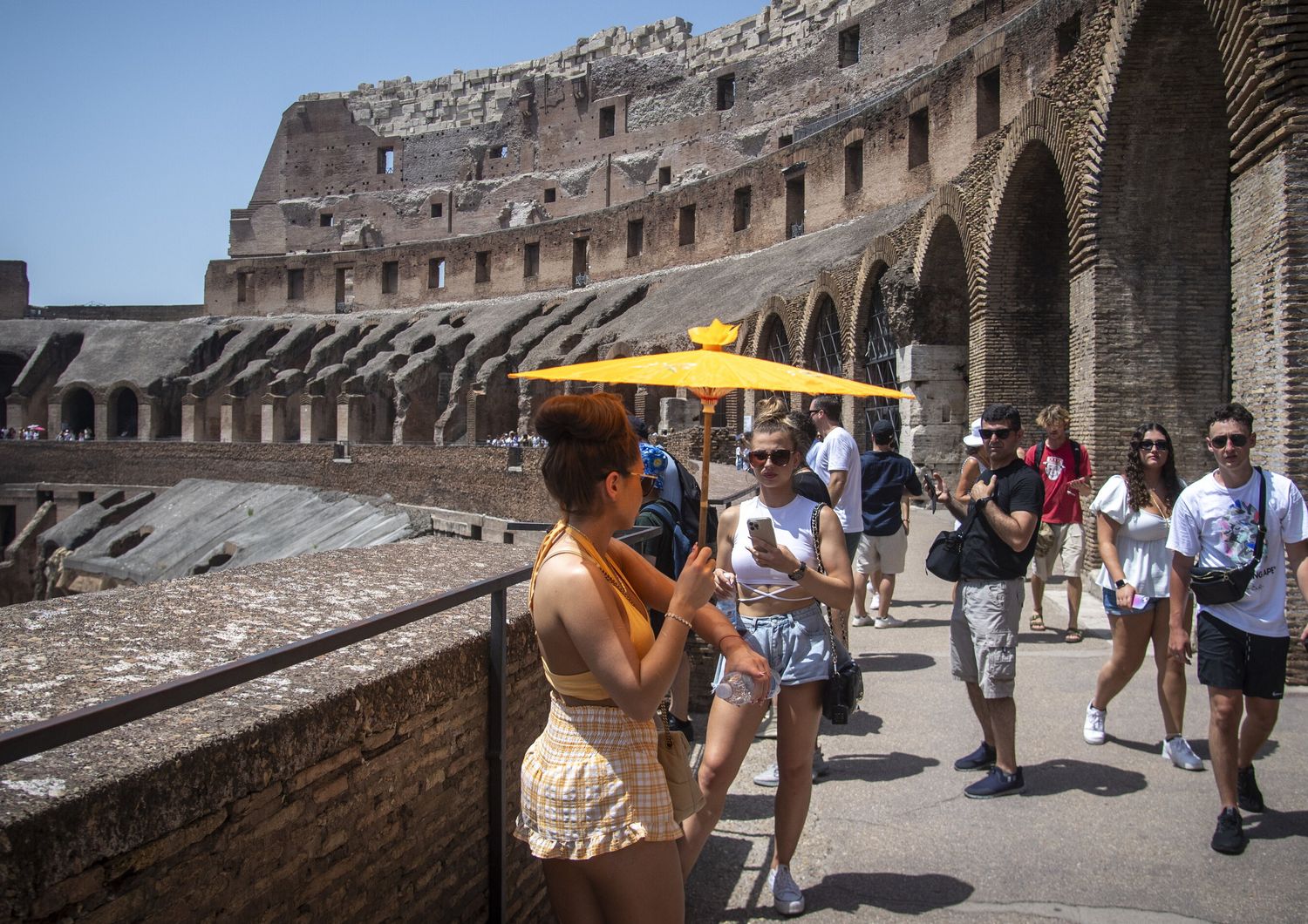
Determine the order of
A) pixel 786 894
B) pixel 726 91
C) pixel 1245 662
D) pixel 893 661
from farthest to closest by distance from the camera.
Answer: pixel 726 91 < pixel 893 661 < pixel 1245 662 < pixel 786 894

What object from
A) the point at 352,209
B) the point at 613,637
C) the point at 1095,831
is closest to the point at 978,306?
the point at 1095,831

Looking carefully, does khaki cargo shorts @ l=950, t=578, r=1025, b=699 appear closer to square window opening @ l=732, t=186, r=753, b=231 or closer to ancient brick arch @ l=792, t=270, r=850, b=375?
ancient brick arch @ l=792, t=270, r=850, b=375

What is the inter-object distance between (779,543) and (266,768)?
2.10 metres

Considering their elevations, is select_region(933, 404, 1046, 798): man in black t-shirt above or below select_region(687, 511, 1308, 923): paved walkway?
above

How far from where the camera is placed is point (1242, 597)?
3926 millimetres

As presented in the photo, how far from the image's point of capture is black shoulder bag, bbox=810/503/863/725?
358 cm

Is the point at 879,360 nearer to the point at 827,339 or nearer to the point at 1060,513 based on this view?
the point at 827,339

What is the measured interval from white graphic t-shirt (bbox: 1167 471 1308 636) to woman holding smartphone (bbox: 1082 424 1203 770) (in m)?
0.71

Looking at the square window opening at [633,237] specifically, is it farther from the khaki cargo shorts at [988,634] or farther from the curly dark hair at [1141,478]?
the khaki cargo shorts at [988,634]

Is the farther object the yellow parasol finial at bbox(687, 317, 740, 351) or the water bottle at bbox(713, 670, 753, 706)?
the yellow parasol finial at bbox(687, 317, 740, 351)

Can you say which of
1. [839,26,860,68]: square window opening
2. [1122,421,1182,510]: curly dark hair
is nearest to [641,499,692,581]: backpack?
[1122,421,1182,510]: curly dark hair

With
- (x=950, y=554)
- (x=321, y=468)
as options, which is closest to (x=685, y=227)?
(x=321, y=468)

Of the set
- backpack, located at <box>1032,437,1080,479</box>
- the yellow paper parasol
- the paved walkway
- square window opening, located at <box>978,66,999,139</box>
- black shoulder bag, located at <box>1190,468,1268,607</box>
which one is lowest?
the paved walkway

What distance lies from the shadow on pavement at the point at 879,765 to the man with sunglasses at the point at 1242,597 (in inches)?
49.9
